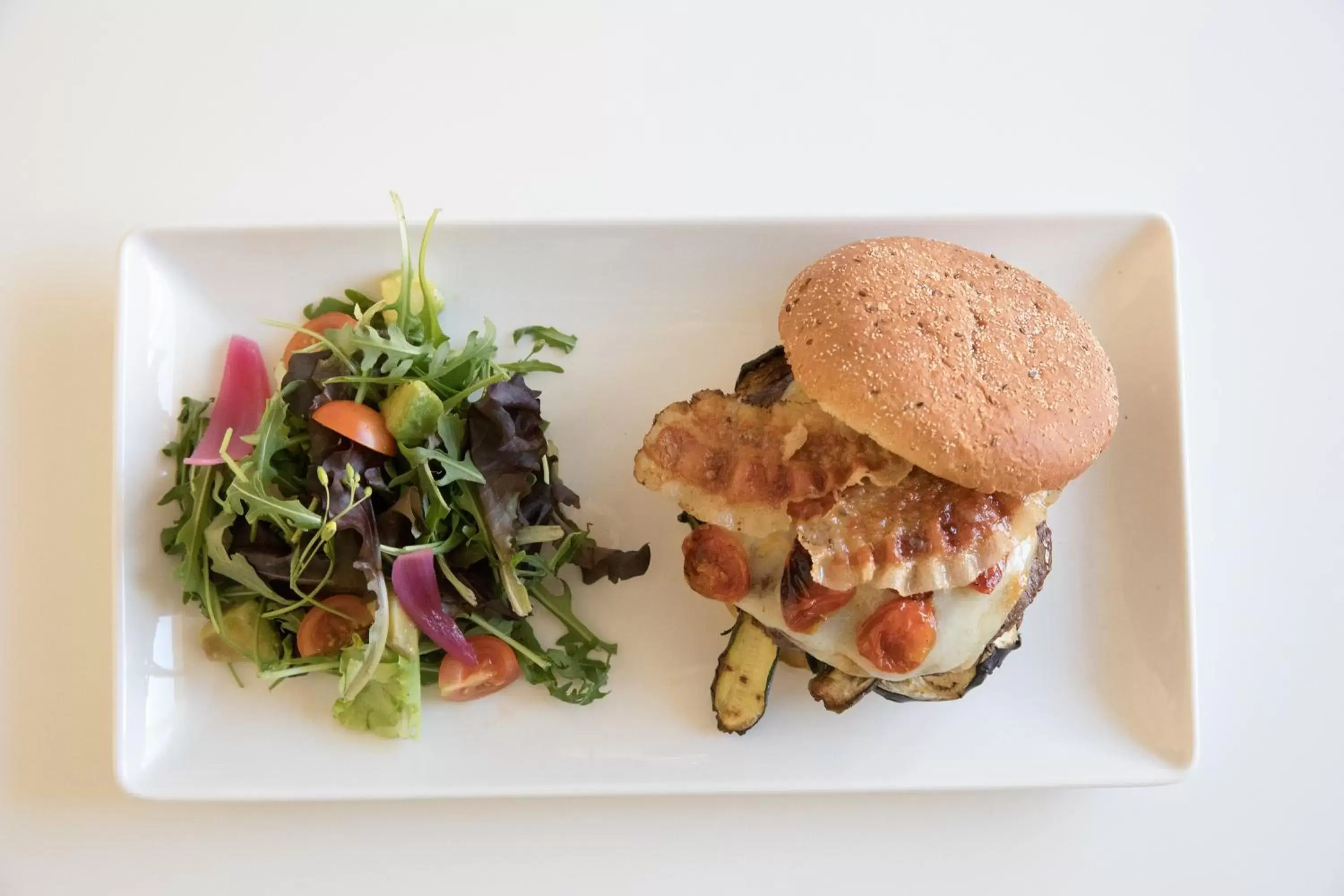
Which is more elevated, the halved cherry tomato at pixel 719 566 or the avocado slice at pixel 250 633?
the halved cherry tomato at pixel 719 566

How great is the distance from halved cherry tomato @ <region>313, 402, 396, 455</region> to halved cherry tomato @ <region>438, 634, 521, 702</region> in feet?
1.92

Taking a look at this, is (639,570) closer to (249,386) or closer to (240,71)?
(249,386)

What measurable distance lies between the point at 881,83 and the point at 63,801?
3206 millimetres

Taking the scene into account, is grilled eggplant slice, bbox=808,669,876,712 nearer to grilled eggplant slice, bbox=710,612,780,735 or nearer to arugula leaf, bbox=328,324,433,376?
grilled eggplant slice, bbox=710,612,780,735

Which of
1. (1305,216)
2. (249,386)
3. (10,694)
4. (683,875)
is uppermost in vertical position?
(1305,216)

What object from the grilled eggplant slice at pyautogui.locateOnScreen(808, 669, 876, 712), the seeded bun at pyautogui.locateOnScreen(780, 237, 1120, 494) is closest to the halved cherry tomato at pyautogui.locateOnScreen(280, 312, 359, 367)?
the seeded bun at pyautogui.locateOnScreen(780, 237, 1120, 494)

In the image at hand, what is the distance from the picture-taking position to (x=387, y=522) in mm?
2391

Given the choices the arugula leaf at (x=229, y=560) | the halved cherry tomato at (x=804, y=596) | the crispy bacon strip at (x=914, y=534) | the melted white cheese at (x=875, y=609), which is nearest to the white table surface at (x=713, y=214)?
the arugula leaf at (x=229, y=560)

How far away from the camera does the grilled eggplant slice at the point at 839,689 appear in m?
2.39

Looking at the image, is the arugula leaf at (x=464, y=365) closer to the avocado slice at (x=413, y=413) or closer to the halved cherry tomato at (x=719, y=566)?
the avocado slice at (x=413, y=413)

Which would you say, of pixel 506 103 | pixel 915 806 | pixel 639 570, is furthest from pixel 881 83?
pixel 915 806

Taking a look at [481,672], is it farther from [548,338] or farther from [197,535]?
[548,338]

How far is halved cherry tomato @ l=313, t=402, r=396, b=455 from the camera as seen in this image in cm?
231

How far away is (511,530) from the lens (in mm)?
2398
